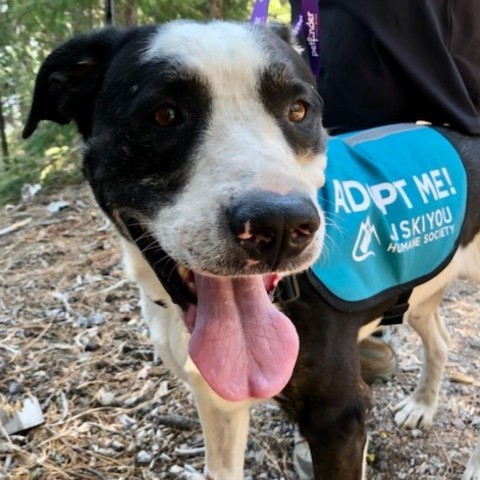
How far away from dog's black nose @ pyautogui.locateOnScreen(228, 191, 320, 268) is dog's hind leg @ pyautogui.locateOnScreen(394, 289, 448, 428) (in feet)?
6.18

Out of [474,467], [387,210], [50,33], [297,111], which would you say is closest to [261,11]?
[297,111]

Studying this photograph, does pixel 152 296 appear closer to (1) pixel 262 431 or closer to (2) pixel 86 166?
(2) pixel 86 166

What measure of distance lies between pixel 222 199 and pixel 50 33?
20.3 ft

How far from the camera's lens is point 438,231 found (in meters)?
2.71

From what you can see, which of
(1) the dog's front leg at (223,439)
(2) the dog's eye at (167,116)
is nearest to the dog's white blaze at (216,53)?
(2) the dog's eye at (167,116)

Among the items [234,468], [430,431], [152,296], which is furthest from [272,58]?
[430,431]

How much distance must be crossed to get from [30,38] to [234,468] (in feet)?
22.4

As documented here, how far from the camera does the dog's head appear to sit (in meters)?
1.80

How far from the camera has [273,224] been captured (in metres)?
1.70

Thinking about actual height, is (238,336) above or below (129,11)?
above

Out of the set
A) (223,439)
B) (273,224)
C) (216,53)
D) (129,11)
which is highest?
(216,53)

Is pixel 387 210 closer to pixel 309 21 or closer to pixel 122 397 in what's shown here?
pixel 309 21

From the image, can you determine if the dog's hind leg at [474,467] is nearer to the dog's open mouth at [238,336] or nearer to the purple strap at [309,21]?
the dog's open mouth at [238,336]

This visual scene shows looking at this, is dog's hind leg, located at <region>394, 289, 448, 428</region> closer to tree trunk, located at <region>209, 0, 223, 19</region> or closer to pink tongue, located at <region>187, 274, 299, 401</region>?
pink tongue, located at <region>187, 274, 299, 401</region>
